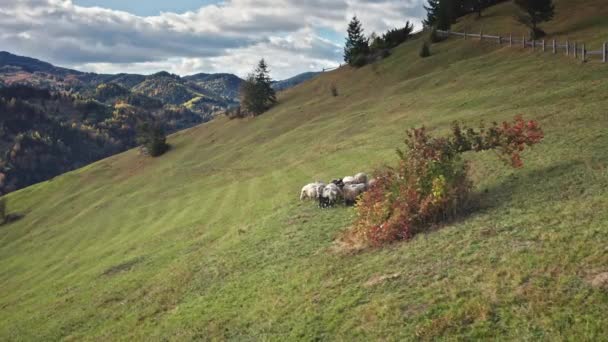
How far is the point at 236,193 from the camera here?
46.1 m

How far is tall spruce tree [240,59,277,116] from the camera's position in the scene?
10412 centimetres

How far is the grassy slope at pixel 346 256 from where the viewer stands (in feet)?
40.4

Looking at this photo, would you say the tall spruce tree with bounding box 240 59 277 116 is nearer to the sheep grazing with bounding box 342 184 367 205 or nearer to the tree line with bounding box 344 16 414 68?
the tree line with bounding box 344 16 414 68

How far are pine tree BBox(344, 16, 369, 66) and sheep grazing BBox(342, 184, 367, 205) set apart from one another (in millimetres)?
80124

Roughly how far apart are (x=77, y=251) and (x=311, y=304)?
1512 inches

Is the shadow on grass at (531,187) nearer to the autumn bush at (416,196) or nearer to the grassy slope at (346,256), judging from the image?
the grassy slope at (346,256)

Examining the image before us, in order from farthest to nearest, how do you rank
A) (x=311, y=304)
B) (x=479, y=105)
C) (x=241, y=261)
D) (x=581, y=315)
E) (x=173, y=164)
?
(x=173, y=164) → (x=479, y=105) → (x=241, y=261) → (x=311, y=304) → (x=581, y=315)

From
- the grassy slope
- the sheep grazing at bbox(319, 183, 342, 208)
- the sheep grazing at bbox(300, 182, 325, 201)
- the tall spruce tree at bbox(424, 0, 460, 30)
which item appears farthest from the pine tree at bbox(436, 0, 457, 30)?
the sheep grazing at bbox(319, 183, 342, 208)

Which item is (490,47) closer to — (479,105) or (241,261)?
(479,105)

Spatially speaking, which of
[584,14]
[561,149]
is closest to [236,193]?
[561,149]

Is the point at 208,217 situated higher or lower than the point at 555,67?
lower

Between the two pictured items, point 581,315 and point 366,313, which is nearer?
point 581,315

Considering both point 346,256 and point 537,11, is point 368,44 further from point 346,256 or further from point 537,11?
point 346,256

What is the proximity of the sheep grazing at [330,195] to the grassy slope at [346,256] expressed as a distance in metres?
1.14
